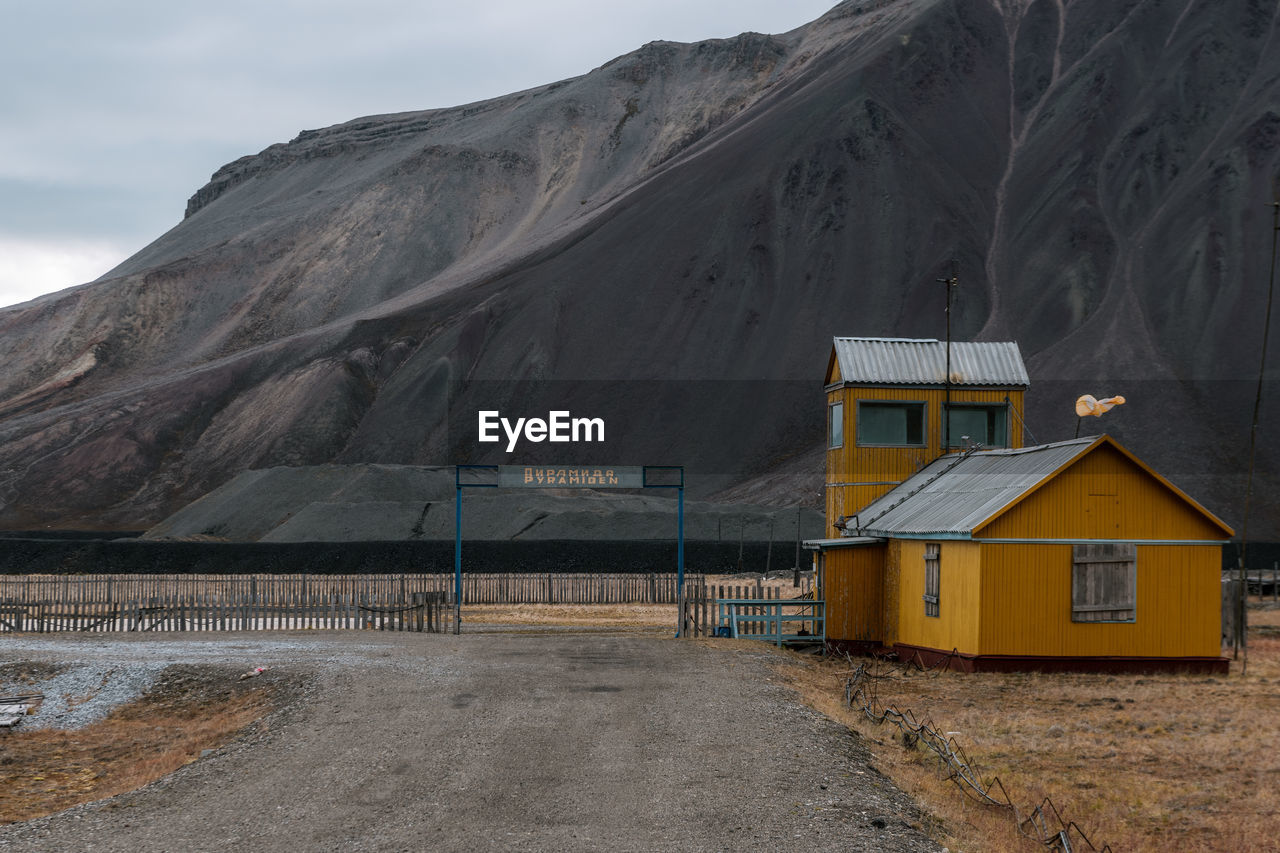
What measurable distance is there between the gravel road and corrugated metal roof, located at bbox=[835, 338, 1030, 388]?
11209 mm

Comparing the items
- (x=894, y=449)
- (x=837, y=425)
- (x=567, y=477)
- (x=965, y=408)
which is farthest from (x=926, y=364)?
(x=567, y=477)

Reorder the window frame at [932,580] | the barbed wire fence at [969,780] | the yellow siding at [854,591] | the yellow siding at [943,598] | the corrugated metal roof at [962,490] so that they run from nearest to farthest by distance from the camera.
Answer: the barbed wire fence at [969,780]
the yellow siding at [943,598]
the corrugated metal roof at [962,490]
the window frame at [932,580]
the yellow siding at [854,591]

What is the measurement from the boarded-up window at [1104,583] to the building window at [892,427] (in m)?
7.85

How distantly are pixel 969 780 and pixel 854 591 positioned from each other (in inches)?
596

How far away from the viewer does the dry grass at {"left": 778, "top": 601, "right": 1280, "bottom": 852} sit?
13.1 metres

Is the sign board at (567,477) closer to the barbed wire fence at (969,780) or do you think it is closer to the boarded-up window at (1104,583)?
the barbed wire fence at (969,780)

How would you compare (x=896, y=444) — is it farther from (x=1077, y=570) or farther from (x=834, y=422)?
(x=1077, y=570)

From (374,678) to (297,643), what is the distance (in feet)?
25.7

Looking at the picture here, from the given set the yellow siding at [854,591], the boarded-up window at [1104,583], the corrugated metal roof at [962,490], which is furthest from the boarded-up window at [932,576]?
the boarded-up window at [1104,583]

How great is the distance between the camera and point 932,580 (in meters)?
26.5

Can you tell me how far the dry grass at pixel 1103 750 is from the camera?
13.1 metres

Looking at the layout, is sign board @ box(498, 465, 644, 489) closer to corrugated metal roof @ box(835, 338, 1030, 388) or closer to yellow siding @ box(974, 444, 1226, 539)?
corrugated metal roof @ box(835, 338, 1030, 388)

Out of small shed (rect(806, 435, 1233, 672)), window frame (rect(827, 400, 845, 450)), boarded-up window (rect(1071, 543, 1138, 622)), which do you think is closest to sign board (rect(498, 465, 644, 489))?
window frame (rect(827, 400, 845, 450))

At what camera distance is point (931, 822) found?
12469 mm
